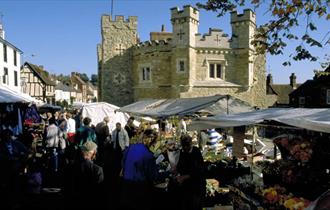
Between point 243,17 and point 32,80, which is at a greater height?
point 243,17

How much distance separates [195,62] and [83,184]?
19.8 meters

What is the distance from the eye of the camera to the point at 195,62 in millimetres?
23359

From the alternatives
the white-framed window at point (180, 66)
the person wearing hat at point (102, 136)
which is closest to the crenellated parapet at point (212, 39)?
the white-framed window at point (180, 66)

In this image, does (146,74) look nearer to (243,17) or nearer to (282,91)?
(243,17)

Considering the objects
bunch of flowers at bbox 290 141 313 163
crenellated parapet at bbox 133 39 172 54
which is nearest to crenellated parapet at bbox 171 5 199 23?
crenellated parapet at bbox 133 39 172 54

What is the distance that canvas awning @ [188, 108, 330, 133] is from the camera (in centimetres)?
459

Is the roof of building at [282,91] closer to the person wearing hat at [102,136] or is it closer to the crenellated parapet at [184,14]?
the crenellated parapet at [184,14]

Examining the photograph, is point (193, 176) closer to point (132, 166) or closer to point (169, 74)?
point (132, 166)

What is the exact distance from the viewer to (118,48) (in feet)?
87.3

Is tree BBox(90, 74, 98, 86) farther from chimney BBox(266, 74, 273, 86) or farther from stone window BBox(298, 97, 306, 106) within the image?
stone window BBox(298, 97, 306, 106)

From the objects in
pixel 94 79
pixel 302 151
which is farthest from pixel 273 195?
pixel 94 79

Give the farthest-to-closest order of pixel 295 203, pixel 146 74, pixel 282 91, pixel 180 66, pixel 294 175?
pixel 282 91, pixel 146 74, pixel 180 66, pixel 294 175, pixel 295 203

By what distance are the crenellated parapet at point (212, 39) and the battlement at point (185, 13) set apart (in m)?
1.40

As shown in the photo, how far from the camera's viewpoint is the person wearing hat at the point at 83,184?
13.8ft
